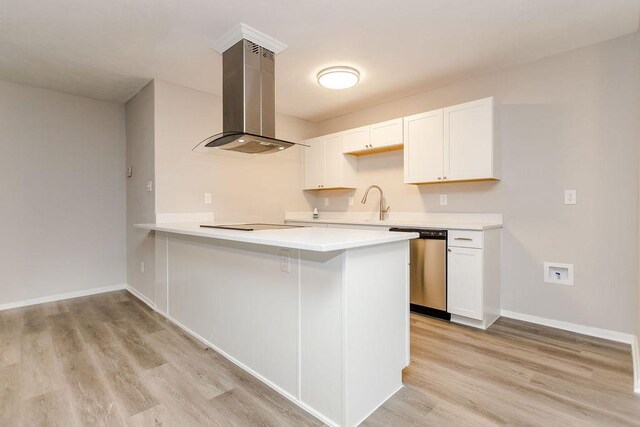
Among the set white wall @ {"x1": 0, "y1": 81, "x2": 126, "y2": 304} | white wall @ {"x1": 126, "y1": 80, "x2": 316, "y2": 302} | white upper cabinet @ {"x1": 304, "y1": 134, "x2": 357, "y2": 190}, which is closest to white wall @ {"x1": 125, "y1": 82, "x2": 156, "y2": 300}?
white wall @ {"x1": 126, "y1": 80, "x2": 316, "y2": 302}

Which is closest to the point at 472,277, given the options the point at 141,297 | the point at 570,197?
the point at 570,197

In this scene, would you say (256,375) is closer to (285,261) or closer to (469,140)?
(285,261)

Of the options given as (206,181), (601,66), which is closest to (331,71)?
(206,181)

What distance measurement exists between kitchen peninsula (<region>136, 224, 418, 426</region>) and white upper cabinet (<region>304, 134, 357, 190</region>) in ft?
7.44

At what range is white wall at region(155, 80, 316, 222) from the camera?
3273 millimetres

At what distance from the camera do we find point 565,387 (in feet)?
5.99

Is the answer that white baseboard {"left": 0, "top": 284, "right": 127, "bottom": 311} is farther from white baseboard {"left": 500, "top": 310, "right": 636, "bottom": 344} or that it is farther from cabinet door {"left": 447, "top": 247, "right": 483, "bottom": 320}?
white baseboard {"left": 500, "top": 310, "right": 636, "bottom": 344}

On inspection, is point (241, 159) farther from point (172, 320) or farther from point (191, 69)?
point (172, 320)

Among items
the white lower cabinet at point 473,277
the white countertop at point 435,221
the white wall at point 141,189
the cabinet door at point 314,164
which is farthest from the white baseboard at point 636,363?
the white wall at point 141,189

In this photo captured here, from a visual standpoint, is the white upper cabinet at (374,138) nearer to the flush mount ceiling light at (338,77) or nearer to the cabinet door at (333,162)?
the cabinet door at (333,162)

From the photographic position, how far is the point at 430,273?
117 inches

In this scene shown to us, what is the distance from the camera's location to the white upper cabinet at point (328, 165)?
4.14m

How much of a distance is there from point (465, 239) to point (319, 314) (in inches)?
69.1

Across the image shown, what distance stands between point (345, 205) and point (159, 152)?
2426 millimetres
